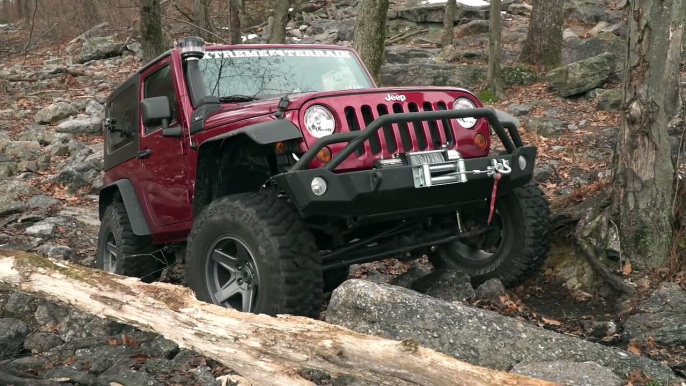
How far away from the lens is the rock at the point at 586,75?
1152cm

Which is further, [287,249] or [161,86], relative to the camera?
[161,86]

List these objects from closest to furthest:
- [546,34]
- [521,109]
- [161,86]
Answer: [161,86]
[521,109]
[546,34]

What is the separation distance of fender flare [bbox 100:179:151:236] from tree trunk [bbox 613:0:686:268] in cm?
374

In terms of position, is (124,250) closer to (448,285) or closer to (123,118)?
(123,118)

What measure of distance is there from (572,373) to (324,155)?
1.81 meters

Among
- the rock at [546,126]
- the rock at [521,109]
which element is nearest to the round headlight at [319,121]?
the rock at [546,126]

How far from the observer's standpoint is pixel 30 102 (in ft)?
55.4

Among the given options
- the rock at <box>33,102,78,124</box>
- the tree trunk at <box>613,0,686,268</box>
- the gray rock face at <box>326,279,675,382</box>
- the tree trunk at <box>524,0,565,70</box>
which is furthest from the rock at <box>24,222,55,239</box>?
the tree trunk at <box>524,0,565,70</box>

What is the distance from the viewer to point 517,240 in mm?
5168

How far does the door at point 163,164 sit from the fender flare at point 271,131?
1.19 m

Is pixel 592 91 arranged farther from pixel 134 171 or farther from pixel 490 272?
pixel 134 171

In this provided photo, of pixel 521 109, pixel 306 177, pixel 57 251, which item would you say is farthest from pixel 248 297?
pixel 521 109

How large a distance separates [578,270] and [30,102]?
1468 centimetres

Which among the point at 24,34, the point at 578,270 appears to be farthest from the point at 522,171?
the point at 24,34
